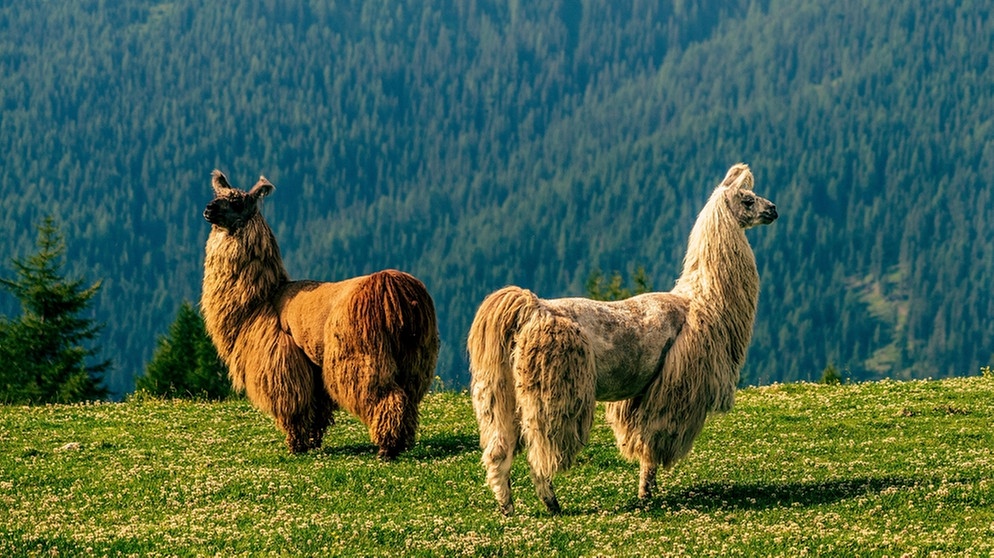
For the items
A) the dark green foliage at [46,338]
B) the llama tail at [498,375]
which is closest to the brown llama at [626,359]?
the llama tail at [498,375]

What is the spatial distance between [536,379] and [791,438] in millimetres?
6786

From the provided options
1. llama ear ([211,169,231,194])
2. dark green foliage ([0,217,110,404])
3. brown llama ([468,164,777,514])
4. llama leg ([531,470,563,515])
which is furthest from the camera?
dark green foliage ([0,217,110,404])

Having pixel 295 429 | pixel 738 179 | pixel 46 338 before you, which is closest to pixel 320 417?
pixel 295 429

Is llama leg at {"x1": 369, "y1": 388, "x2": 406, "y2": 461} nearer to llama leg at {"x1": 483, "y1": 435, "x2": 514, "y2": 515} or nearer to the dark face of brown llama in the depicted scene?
llama leg at {"x1": 483, "y1": 435, "x2": 514, "y2": 515}

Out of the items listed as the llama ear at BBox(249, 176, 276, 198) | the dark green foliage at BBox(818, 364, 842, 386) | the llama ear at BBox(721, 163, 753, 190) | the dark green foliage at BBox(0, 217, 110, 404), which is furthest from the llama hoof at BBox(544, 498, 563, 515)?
the dark green foliage at BBox(0, 217, 110, 404)

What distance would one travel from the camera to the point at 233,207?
64.6 ft

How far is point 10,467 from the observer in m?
17.5

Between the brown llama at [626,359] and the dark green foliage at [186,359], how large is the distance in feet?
201

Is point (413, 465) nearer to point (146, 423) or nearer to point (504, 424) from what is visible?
point (504, 424)

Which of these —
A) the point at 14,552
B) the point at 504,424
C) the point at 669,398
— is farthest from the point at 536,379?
the point at 14,552

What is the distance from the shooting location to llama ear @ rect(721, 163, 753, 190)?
16.0 metres

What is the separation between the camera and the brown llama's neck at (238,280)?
64.8 ft

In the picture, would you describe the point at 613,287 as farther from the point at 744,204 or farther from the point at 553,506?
the point at 553,506

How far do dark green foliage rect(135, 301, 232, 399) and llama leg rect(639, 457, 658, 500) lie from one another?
61.4m
